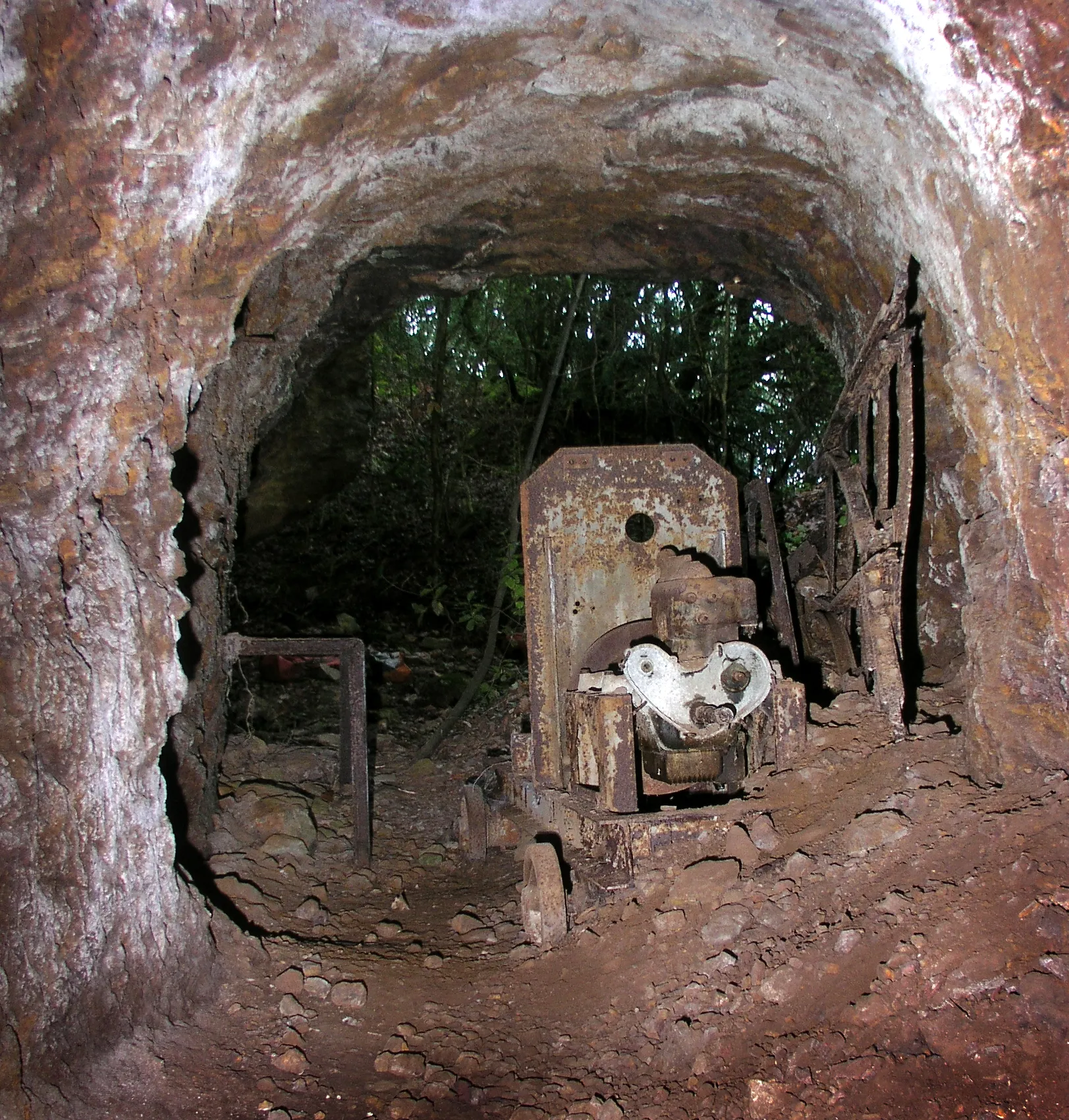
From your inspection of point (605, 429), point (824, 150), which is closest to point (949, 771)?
point (824, 150)

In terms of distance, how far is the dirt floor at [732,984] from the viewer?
205 cm

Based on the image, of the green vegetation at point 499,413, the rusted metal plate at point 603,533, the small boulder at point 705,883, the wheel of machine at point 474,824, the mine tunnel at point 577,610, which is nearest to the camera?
the mine tunnel at point 577,610

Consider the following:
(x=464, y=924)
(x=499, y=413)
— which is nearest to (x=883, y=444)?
(x=464, y=924)

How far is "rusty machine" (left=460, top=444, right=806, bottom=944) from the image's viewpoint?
3.51m

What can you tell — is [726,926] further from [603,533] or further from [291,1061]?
[603,533]

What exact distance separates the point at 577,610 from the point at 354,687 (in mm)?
1372

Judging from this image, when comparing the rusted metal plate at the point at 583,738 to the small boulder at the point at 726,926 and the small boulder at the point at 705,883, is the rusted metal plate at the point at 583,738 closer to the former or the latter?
the small boulder at the point at 705,883

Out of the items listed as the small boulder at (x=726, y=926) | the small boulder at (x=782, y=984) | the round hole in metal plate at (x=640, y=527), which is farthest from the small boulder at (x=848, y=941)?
the round hole in metal plate at (x=640, y=527)

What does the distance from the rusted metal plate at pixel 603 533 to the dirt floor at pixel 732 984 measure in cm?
123

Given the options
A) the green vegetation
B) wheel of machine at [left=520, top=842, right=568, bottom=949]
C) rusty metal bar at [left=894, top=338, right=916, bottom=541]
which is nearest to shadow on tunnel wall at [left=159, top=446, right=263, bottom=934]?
wheel of machine at [left=520, top=842, right=568, bottom=949]

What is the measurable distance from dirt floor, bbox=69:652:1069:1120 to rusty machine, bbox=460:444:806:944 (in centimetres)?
22

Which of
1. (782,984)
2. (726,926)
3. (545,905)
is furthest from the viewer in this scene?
(545,905)

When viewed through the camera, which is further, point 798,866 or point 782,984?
point 798,866

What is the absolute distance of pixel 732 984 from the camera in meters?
2.55
